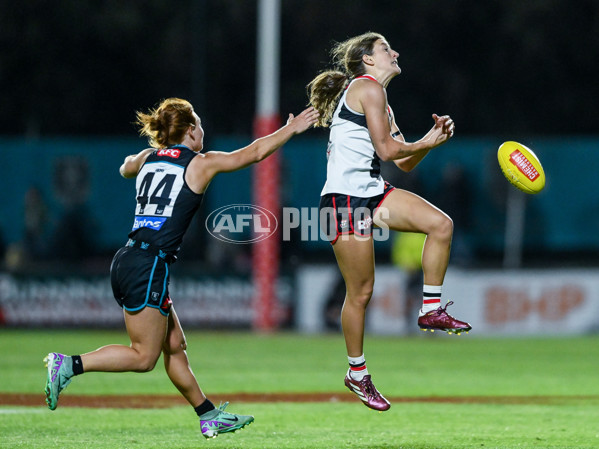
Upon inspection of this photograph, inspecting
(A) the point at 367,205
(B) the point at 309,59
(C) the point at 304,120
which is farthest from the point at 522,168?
(B) the point at 309,59

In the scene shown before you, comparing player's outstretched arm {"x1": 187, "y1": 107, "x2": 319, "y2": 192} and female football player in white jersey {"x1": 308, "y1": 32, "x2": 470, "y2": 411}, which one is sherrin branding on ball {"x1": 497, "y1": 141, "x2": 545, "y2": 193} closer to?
female football player in white jersey {"x1": 308, "y1": 32, "x2": 470, "y2": 411}

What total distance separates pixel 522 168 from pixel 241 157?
2.21 m

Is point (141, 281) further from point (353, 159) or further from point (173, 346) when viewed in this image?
point (353, 159)

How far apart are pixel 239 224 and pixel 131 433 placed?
13.9 feet

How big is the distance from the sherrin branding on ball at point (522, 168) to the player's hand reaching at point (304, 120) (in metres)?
1.51

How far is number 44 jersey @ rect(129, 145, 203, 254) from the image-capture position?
8.18m

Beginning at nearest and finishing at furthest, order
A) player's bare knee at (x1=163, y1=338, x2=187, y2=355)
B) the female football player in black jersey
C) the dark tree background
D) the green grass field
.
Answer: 1. the female football player in black jersey
2. player's bare knee at (x1=163, y1=338, x2=187, y2=355)
3. the green grass field
4. the dark tree background

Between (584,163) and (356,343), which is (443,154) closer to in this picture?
(584,163)

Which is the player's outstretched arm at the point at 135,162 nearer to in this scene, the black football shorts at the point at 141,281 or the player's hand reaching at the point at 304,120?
the black football shorts at the point at 141,281

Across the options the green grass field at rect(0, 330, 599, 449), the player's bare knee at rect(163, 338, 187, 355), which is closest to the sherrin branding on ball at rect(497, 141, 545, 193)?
the green grass field at rect(0, 330, 599, 449)

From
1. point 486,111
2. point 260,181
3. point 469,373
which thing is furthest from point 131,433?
point 486,111

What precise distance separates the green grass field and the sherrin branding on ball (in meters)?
2.02

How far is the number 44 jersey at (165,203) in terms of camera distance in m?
8.18

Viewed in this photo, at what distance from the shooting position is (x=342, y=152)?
27.6 feet
